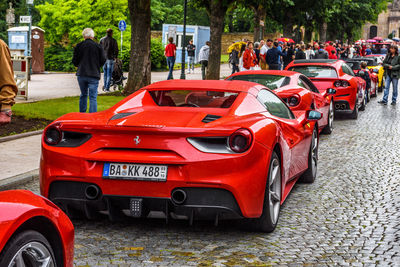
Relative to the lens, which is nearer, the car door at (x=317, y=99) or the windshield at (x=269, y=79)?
the windshield at (x=269, y=79)

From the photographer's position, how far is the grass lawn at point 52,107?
1345 cm

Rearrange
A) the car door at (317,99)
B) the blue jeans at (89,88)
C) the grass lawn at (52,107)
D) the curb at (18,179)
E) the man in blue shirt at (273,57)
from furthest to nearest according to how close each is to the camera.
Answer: the man in blue shirt at (273,57) → the grass lawn at (52,107) → the blue jeans at (89,88) → the car door at (317,99) → the curb at (18,179)

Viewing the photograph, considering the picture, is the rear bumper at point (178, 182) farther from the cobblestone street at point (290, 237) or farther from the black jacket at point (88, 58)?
the black jacket at point (88, 58)

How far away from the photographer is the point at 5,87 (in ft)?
16.4

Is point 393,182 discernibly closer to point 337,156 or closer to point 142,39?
point 337,156

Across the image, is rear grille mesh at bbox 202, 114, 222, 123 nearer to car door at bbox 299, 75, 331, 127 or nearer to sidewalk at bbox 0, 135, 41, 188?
sidewalk at bbox 0, 135, 41, 188

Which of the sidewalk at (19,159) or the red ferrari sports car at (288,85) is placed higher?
the red ferrari sports car at (288,85)

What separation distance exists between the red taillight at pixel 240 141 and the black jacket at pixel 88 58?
27.5 feet

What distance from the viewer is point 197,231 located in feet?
18.2

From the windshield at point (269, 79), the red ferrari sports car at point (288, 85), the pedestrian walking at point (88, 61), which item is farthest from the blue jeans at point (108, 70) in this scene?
the windshield at point (269, 79)

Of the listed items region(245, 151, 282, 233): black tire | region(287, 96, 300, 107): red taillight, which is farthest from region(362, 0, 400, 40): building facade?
region(245, 151, 282, 233): black tire

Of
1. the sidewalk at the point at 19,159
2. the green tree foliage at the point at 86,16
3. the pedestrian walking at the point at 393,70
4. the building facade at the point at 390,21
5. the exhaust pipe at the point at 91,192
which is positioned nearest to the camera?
the exhaust pipe at the point at 91,192

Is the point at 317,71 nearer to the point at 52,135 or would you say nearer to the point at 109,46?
the point at 109,46


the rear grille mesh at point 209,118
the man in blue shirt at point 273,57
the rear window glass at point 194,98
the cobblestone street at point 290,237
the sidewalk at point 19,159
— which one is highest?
the man in blue shirt at point 273,57
